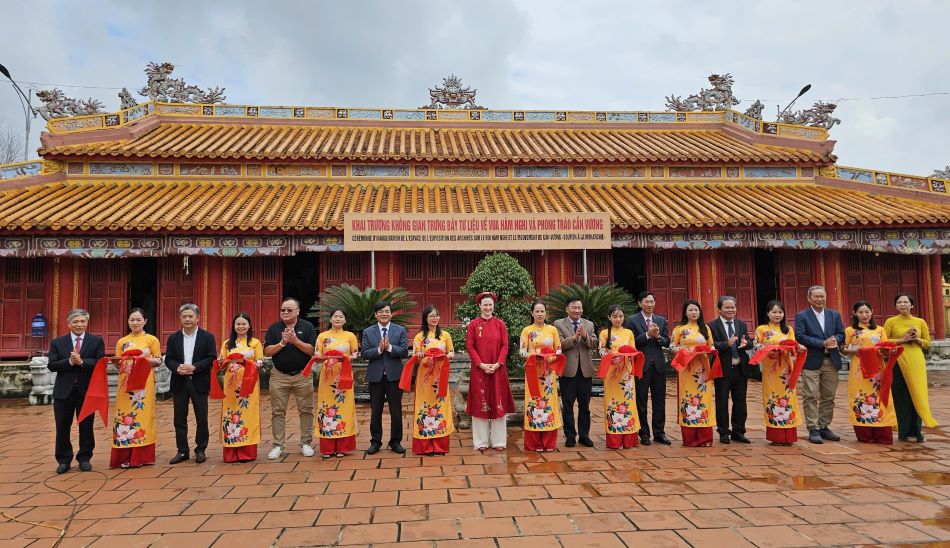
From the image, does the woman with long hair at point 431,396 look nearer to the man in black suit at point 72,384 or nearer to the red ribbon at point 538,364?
the red ribbon at point 538,364

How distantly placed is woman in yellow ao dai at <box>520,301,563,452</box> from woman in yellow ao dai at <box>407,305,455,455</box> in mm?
799

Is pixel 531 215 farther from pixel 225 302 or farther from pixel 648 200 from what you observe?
pixel 225 302

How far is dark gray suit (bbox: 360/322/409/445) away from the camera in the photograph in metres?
5.32

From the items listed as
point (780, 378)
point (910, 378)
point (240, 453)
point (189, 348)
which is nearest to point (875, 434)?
point (910, 378)

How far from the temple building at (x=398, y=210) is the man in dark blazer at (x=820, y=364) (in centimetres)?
501

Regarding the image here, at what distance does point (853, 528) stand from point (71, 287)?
41.7ft

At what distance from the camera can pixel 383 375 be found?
5379 mm

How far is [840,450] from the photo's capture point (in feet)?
16.8

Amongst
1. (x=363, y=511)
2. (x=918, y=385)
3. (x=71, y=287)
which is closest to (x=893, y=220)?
(x=918, y=385)

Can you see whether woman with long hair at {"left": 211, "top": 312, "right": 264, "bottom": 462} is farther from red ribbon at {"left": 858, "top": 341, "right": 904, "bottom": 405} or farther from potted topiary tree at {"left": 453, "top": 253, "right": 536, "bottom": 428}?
red ribbon at {"left": 858, "top": 341, "right": 904, "bottom": 405}

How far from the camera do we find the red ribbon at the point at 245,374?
5031 millimetres

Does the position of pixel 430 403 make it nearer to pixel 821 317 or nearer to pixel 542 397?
pixel 542 397

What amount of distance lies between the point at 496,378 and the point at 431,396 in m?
0.69

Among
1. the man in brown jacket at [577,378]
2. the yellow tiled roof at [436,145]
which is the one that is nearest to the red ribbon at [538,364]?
the man in brown jacket at [577,378]
